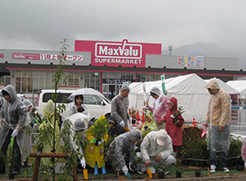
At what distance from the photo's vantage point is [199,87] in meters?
16.1

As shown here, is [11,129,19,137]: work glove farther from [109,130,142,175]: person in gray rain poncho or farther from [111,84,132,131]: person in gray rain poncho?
[111,84,132,131]: person in gray rain poncho

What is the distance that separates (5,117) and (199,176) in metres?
3.96

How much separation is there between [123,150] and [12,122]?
2.22 m

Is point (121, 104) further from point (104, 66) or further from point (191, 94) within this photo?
point (104, 66)

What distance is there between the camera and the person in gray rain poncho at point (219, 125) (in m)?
5.59

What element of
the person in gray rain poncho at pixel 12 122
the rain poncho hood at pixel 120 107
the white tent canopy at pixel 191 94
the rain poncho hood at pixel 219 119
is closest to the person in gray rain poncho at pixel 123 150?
the rain poncho hood at pixel 120 107

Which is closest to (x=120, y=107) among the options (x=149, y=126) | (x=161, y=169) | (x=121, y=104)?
(x=121, y=104)

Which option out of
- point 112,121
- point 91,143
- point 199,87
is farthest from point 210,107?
point 199,87

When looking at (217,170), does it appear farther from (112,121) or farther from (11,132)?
(11,132)

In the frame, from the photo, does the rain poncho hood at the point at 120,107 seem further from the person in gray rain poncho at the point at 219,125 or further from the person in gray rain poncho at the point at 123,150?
the person in gray rain poncho at the point at 219,125

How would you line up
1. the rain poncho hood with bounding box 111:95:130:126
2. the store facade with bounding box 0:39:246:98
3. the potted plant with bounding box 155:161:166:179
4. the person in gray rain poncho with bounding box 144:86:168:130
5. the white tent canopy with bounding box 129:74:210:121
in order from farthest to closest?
the store facade with bounding box 0:39:246:98 < the white tent canopy with bounding box 129:74:210:121 < the person in gray rain poncho with bounding box 144:86:168:130 < the rain poncho hood with bounding box 111:95:130:126 < the potted plant with bounding box 155:161:166:179

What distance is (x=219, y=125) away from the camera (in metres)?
5.62

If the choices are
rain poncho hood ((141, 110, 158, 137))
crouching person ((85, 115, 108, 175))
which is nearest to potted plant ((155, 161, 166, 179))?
crouching person ((85, 115, 108, 175))

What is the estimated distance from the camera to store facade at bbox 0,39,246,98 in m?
35.5
